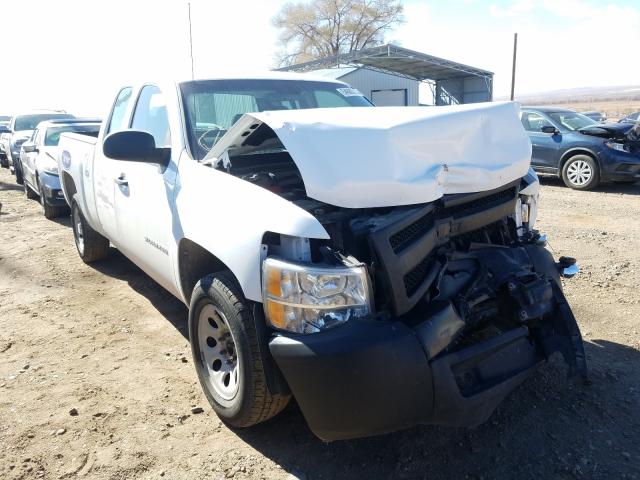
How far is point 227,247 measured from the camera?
8.57ft

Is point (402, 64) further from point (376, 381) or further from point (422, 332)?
point (376, 381)

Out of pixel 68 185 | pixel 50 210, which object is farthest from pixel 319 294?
pixel 50 210

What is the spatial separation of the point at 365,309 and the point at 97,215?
→ 11.5 feet

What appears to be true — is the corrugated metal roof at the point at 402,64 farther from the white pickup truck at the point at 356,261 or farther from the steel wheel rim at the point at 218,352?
the steel wheel rim at the point at 218,352

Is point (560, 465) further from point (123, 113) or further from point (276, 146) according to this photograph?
point (123, 113)

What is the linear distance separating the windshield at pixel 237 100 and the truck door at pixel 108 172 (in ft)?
3.16

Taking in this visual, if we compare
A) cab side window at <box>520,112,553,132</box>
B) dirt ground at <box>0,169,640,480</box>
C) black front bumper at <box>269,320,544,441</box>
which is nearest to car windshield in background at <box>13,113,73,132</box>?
dirt ground at <box>0,169,640,480</box>

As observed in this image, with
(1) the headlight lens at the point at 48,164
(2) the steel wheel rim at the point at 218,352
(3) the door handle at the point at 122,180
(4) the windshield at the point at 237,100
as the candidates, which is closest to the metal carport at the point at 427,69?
(1) the headlight lens at the point at 48,164

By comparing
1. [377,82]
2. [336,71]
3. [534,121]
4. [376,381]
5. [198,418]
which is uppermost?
[336,71]

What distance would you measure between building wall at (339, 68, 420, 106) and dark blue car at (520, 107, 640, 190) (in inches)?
659

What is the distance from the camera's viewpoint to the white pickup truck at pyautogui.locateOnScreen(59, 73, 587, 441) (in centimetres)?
224

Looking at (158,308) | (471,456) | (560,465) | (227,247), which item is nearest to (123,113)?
(158,308)

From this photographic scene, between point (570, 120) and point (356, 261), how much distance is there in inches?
418

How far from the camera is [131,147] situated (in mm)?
3246
